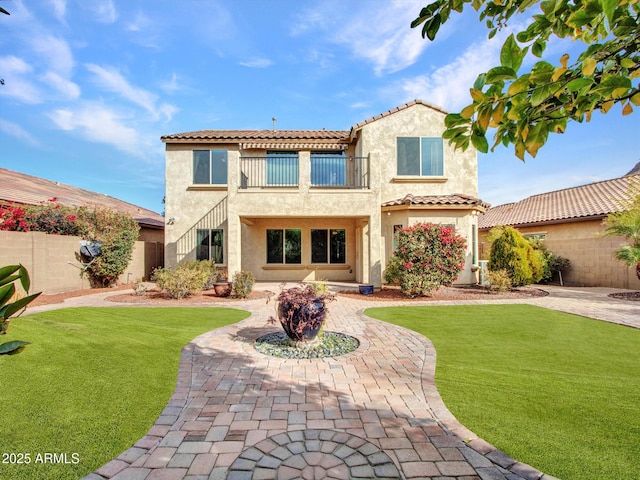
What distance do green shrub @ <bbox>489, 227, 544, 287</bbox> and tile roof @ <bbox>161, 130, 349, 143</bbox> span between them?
10.1 metres

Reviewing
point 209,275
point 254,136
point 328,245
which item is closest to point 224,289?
point 209,275

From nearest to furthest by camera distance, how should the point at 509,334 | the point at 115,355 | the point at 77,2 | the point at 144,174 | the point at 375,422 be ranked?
1. the point at 375,422
2. the point at 115,355
3. the point at 509,334
4. the point at 77,2
5. the point at 144,174

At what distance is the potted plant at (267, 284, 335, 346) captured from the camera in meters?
6.56

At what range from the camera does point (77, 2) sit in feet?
27.2

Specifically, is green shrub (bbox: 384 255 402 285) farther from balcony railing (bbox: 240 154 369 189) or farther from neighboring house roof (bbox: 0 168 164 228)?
neighboring house roof (bbox: 0 168 164 228)

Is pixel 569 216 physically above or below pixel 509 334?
above

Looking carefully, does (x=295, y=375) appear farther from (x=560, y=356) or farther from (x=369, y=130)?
(x=369, y=130)

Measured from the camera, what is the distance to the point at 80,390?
4496 millimetres

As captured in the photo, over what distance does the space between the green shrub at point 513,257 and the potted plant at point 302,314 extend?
11.7 meters

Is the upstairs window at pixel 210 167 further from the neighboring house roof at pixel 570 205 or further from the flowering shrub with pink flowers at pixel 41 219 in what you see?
the neighboring house roof at pixel 570 205

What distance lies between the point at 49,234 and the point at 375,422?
15.5m

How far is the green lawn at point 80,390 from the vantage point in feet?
10.8

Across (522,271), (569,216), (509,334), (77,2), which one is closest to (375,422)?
(509,334)

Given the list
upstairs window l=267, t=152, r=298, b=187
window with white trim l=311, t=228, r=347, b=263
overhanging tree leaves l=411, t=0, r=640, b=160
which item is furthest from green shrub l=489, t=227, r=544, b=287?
overhanging tree leaves l=411, t=0, r=640, b=160
